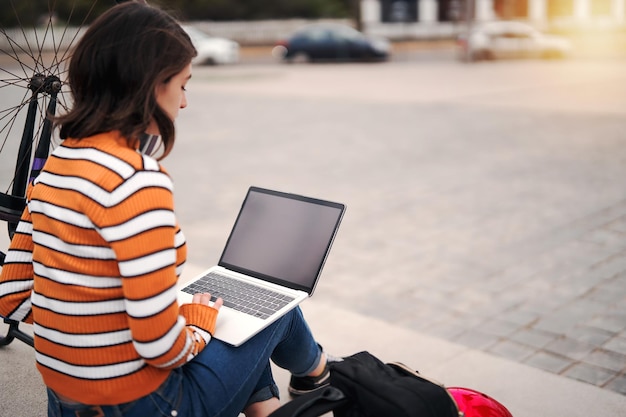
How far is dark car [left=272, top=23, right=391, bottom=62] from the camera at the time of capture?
24.8 m

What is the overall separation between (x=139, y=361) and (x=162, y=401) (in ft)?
0.48

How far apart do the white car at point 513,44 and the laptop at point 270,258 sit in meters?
21.0

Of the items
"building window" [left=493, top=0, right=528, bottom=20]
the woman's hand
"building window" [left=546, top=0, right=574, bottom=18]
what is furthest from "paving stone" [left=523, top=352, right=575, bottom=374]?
"building window" [left=493, top=0, right=528, bottom=20]

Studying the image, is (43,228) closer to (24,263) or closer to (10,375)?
(24,263)

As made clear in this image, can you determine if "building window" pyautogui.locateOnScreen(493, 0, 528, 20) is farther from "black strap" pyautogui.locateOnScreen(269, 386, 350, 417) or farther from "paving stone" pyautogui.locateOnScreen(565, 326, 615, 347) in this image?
"black strap" pyautogui.locateOnScreen(269, 386, 350, 417)

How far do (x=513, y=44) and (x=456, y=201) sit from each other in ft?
62.5

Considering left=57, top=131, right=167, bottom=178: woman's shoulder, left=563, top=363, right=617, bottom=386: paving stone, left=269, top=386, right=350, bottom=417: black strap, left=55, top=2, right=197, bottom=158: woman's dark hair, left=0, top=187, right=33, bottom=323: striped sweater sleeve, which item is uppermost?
left=55, top=2, right=197, bottom=158: woman's dark hair

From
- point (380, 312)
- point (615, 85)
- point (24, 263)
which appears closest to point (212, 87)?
point (615, 85)

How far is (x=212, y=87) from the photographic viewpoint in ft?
56.8

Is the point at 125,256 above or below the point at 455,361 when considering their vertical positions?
above

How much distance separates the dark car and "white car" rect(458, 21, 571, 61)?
309 cm

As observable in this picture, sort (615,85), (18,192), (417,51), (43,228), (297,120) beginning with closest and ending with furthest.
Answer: (43,228) → (18,192) → (297,120) → (615,85) → (417,51)

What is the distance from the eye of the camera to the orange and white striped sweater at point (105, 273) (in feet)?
5.45

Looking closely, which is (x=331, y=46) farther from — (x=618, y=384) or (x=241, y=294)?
(x=241, y=294)
